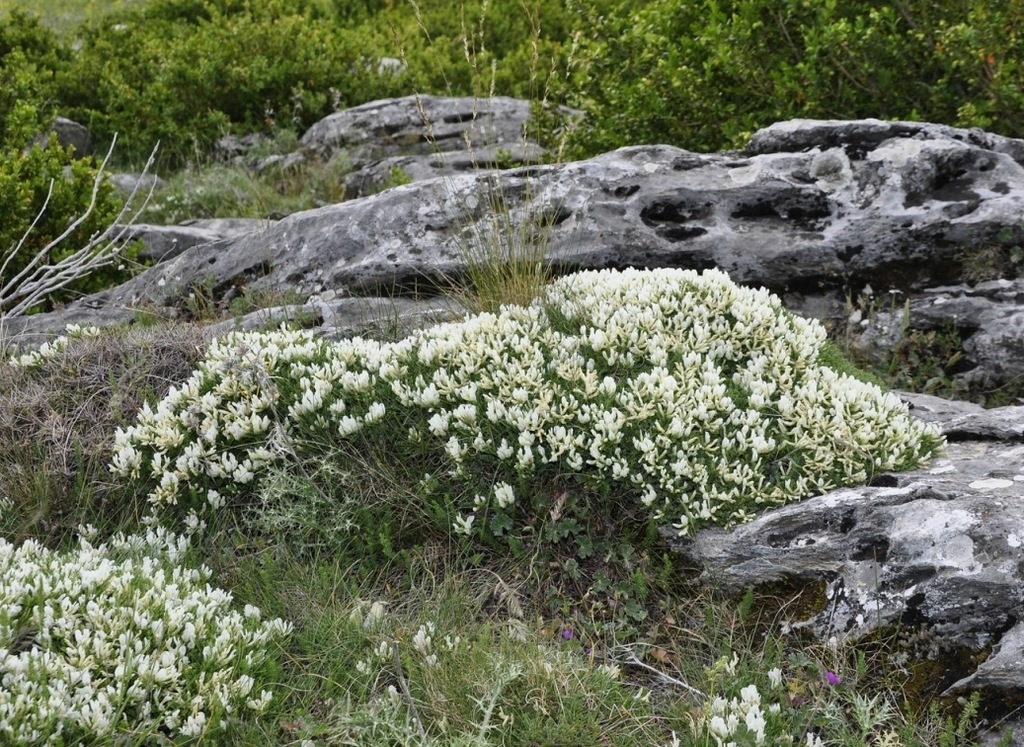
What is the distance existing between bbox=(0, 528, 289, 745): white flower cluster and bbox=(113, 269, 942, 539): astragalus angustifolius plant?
902 millimetres

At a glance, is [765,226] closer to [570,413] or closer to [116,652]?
[570,413]

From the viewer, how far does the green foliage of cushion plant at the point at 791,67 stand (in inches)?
292

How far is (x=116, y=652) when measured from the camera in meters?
3.46

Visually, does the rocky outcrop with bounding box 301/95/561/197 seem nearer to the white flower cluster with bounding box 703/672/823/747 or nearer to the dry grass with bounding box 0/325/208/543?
the dry grass with bounding box 0/325/208/543

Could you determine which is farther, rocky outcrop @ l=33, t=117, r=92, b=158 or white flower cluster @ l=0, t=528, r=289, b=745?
rocky outcrop @ l=33, t=117, r=92, b=158

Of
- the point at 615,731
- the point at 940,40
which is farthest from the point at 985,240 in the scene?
the point at 615,731

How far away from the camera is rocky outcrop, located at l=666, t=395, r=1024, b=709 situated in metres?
3.60

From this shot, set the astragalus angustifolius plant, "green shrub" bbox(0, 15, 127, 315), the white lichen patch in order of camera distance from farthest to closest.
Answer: "green shrub" bbox(0, 15, 127, 315) < the astragalus angustifolius plant < the white lichen patch

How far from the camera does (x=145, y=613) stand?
140 inches

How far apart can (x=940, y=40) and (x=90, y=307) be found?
7259 mm

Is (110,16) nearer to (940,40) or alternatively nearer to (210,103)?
(210,103)

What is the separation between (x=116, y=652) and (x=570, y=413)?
2.26m

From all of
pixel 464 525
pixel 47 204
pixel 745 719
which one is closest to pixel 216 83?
pixel 47 204

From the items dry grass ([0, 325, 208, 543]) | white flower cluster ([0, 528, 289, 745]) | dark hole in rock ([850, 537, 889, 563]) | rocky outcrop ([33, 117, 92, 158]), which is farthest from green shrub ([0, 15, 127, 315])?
dark hole in rock ([850, 537, 889, 563])
